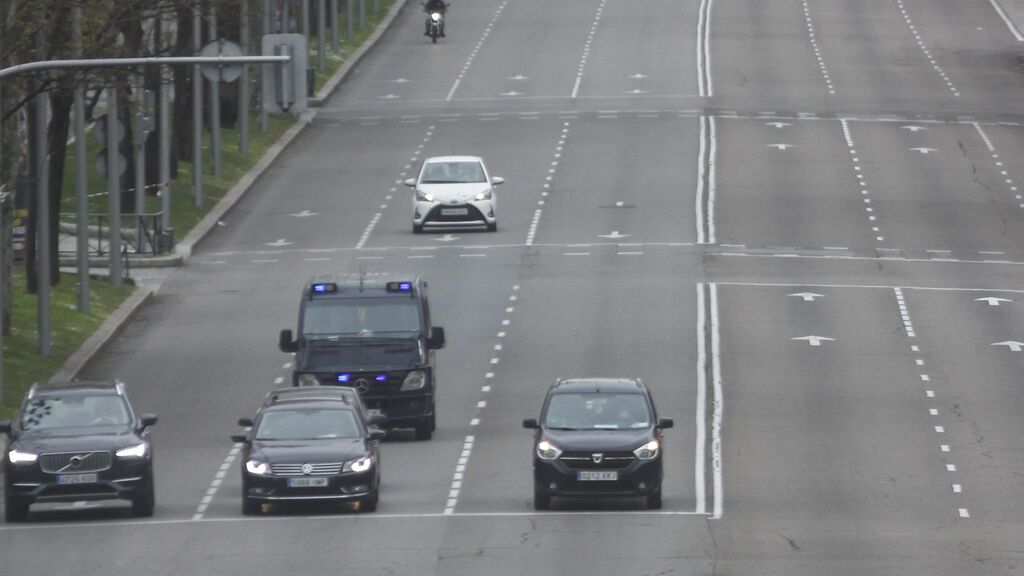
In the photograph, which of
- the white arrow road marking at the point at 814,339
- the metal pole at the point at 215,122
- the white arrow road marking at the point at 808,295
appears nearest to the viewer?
the white arrow road marking at the point at 814,339

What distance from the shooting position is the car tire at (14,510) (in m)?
24.3

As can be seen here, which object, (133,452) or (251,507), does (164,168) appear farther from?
(133,452)

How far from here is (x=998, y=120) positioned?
66688 mm

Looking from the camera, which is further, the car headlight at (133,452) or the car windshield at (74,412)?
the car windshield at (74,412)

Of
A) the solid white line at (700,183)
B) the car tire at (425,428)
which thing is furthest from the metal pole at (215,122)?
the car tire at (425,428)

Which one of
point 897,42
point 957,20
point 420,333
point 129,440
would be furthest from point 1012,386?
point 957,20

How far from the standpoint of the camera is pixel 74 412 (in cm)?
2495

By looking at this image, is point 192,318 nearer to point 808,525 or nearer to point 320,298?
point 320,298

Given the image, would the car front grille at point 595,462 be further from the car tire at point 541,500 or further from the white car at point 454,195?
the white car at point 454,195

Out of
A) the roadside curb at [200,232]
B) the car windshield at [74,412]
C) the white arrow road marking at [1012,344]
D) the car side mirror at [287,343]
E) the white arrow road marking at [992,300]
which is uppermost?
the car windshield at [74,412]

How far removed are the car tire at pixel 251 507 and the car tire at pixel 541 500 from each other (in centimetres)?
304

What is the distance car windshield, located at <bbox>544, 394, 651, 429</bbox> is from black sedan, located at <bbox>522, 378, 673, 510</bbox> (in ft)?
0.04

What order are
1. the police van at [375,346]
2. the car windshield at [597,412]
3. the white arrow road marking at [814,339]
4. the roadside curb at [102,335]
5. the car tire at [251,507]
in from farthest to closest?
1. the white arrow road marking at [814,339]
2. the roadside curb at [102,335]
3. the police van at [375,346]
4. the car windshield at [597,412]
5. the car tire at [251,507]

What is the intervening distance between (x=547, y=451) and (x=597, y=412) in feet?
3.63
